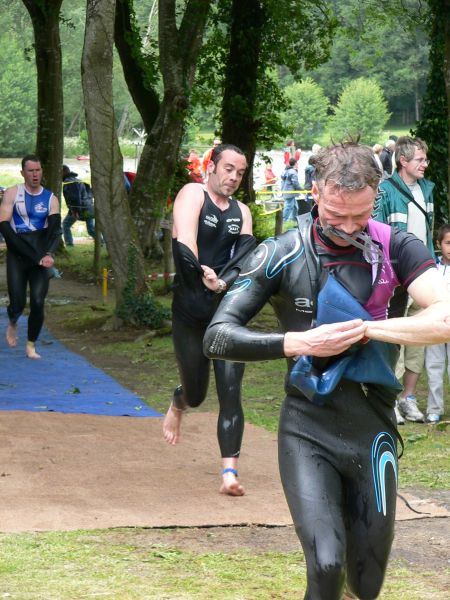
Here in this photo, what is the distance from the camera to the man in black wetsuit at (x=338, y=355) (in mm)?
3883

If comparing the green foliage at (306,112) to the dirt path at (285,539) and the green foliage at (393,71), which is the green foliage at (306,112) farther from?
the dirt path at (285,539)

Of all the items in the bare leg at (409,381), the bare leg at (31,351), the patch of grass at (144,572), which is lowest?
the bare leg at (31,351)

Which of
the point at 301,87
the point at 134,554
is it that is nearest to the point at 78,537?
the point at 134,554

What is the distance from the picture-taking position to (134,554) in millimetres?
5805

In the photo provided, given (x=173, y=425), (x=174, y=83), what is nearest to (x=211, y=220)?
(x=173, y=425)

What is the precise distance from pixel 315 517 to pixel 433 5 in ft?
37.2

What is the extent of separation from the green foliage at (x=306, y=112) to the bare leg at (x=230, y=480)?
6321 centimetres

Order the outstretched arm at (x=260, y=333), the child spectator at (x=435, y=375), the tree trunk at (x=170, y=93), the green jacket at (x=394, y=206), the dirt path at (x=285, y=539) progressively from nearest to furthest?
the outstretched arm at (x=260, y=333) → the dirt path at (x=285, y=539) → the green jacket at (x=394, y=206) → the child spectator at (x=435, y=375) → the tree trunk at (x=170, y=93)

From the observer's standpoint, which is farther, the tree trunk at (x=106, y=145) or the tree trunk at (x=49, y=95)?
the tree trunk at (x=49, y=95)

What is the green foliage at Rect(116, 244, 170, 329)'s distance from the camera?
14383 mm

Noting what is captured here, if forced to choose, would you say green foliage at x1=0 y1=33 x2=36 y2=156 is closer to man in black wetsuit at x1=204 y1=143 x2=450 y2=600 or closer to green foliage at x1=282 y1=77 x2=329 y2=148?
green foliage at x1=282 y1=77 x2=329 y2=148

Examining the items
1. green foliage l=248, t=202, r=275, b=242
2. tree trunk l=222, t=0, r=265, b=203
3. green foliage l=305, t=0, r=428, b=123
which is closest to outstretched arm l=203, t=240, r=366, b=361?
green foliage l=248, t=202, r=275, b=242

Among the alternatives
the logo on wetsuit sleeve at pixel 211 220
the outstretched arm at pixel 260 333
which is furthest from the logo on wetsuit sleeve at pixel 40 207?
the outstretched arm at pixel 260 333

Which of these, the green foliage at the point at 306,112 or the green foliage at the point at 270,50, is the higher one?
the green foliage at the point at 270,50
